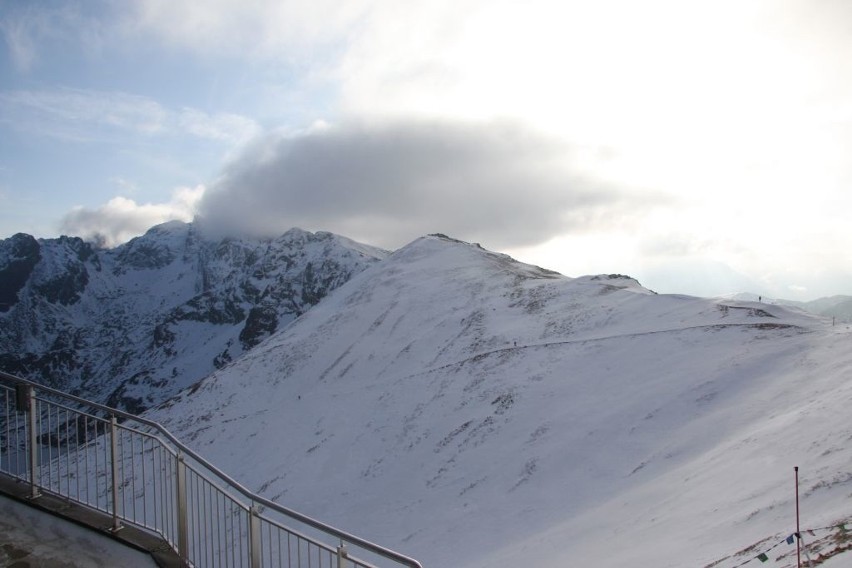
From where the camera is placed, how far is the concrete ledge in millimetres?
8320

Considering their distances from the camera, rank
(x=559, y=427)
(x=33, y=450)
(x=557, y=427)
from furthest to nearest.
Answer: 1. (x=557, y=427)
2. (x=559, y=427)
3. (x=33, y=450)

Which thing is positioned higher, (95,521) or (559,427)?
(95,521)

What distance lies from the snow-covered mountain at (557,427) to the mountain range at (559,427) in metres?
0.15

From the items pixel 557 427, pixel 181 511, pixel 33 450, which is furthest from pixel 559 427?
pixel 181 511

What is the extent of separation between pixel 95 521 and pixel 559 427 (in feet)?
112

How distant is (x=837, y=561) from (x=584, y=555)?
452 inches

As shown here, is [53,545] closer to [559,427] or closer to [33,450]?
[33,450]

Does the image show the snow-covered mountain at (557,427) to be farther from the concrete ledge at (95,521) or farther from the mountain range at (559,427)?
the concrete ledge at (95,521)

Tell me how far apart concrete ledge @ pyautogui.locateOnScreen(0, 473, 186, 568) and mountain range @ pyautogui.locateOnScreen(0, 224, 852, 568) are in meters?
13.2

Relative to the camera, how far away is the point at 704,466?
2773 centimetres

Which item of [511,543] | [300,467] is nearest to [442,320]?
[300,467]

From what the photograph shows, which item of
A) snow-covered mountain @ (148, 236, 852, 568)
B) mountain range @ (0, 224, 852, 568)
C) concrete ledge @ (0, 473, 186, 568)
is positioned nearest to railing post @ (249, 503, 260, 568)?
concrete ledge @ (0, 473, 186, 568)

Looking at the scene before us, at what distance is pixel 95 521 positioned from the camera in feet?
29.4

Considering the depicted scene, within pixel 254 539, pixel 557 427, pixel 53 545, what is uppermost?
pixel 254 539
